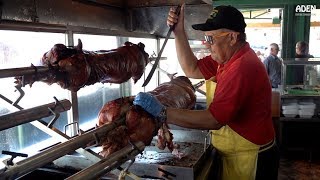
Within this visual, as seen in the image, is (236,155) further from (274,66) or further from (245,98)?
(274,66)

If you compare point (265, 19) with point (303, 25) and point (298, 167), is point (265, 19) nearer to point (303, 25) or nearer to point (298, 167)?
point (303, 25)

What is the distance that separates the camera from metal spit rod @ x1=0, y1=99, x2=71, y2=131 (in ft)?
4.02

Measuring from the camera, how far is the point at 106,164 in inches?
51.3

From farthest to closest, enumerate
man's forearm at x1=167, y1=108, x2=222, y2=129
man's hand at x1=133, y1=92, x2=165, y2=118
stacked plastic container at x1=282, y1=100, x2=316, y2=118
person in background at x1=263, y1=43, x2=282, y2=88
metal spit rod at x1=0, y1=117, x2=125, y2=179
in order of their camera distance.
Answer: person in background at x1=263, y1=43, x2=282, y2=88, stacked plastic container at x1=282, y1=100, x2=316, y2=118, man's forearm at x1=167, y1=108, x2=222, y2=129, man's hand at x1=133, y1=92, x2=165, y2=118, metal spit rod at x1=0, y1=117, x2=125, y2=179

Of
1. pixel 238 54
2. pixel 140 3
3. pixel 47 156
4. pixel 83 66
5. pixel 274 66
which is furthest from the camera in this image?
pixel 274 66

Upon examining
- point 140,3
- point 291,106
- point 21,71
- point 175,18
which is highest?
point 140,3

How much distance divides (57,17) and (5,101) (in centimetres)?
60

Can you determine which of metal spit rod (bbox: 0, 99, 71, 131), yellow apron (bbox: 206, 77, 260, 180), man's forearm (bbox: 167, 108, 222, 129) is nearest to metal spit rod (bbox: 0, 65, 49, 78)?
metal spit rod (bbox: 0, 99, 71, 131)

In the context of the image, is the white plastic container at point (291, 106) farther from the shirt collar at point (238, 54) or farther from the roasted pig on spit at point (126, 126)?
the roasted pig on spit at point (126, 126)

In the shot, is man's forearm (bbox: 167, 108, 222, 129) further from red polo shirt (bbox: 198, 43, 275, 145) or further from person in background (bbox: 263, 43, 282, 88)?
person in background (bbox: 263, 43, 282, 88)

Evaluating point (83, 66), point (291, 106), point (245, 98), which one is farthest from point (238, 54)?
point (291, 106)

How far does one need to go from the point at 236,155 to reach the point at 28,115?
4.84ft

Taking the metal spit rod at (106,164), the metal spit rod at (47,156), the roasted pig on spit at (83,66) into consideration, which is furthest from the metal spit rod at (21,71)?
the metal spit rod at (106,164)

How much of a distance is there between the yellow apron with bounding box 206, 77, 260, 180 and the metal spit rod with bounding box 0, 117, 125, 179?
1.11 meters
